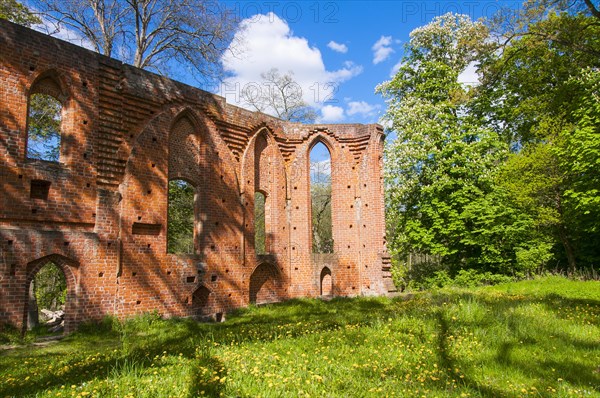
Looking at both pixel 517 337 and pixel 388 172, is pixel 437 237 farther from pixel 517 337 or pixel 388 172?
pixel 517 337

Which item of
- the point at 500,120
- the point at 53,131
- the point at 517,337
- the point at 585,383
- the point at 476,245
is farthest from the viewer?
the point at 500,120

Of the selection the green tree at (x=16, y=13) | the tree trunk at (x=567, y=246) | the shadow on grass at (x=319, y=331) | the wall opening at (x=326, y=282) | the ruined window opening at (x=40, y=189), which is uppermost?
the green tree at (x=16, y=13)

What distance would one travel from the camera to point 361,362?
5668mm

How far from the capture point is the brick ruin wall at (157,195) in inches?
402

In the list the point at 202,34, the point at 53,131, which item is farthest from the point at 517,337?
the point at 53,131

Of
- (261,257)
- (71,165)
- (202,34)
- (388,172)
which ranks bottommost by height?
(261,257)

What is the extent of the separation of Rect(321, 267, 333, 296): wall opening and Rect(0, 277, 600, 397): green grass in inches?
352

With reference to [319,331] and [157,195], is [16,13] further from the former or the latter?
[319,331]

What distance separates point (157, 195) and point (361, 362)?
29.5ft

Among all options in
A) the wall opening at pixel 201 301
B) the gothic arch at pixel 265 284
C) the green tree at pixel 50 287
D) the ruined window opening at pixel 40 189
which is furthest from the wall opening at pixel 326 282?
the green tree at pixel 50 287

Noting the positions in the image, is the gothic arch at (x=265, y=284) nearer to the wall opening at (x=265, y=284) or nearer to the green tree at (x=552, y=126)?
the wall opening at (x=265, y=284)

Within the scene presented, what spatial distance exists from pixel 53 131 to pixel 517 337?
65.5 ft

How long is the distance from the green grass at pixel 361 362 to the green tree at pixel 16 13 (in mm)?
15047

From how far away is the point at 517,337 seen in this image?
6.68 meters
